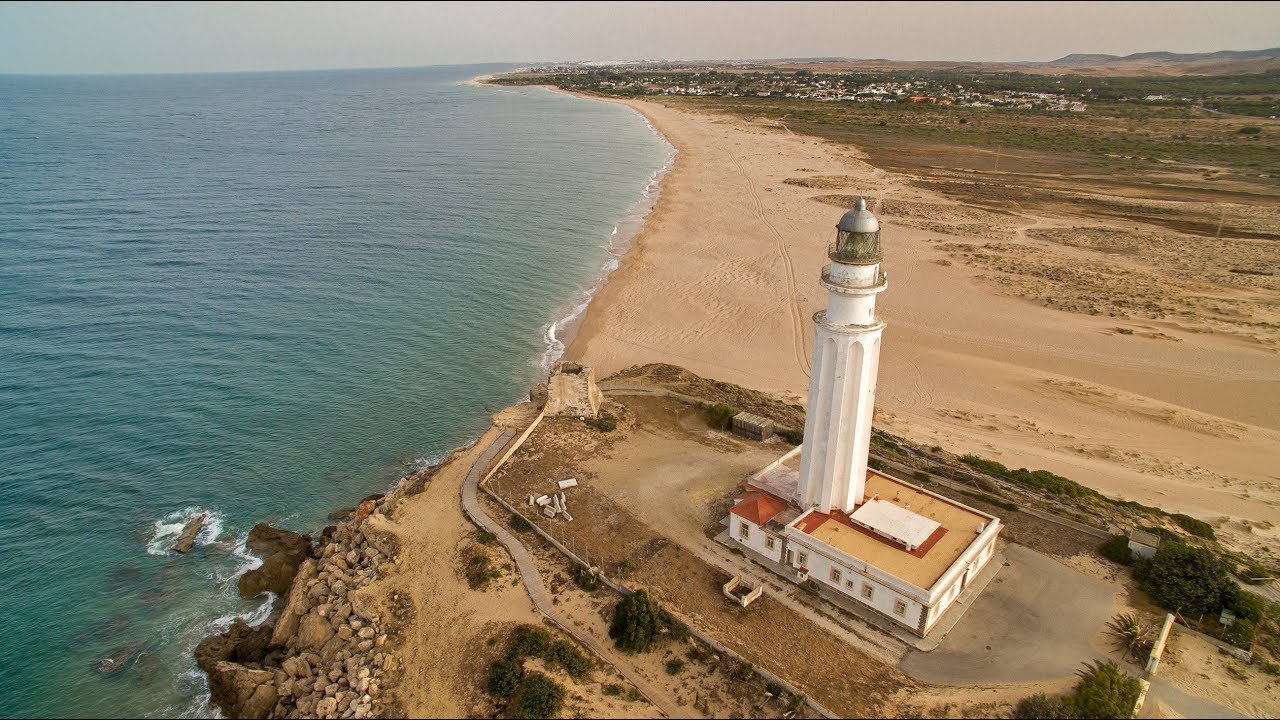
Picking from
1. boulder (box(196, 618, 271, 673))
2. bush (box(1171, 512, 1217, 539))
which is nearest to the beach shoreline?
bush (box(1171, 512, 1217, 539))

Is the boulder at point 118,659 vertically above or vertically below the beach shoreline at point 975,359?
below

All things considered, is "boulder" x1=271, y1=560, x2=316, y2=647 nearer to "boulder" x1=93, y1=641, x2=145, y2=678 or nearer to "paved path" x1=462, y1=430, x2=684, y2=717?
"boulder" x1=93, y1=641, x2=145, y2=678

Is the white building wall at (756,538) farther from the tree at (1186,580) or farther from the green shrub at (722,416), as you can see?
the tree at (1186,580)

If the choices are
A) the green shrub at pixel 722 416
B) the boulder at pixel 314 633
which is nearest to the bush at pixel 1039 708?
the green shrub at pixel 722 416

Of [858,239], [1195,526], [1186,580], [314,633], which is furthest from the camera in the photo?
[1195,526]

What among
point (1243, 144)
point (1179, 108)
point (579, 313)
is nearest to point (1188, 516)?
point (579, 313)

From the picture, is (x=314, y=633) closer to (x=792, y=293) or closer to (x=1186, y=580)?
(x=1186, y=580)

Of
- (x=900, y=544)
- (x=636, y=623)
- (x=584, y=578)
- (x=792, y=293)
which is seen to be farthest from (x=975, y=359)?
(x=636, y=623)
